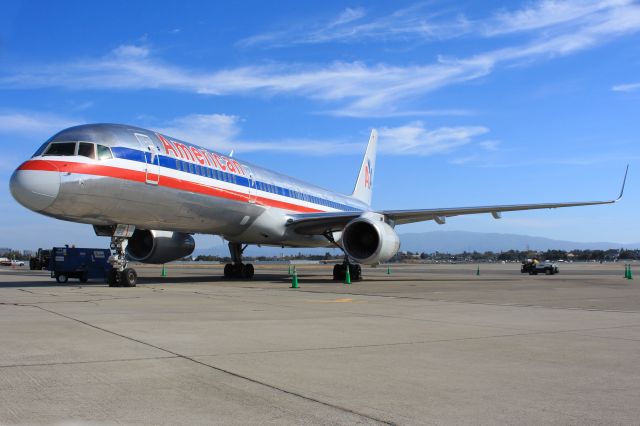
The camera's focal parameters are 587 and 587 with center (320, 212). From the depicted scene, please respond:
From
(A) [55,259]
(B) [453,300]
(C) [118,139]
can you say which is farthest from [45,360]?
(A) [55,259]

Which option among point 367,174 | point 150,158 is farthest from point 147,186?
point 367,174

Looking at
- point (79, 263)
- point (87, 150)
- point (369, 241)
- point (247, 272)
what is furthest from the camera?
point (247, 272)

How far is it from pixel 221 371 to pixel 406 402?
5.87 feet

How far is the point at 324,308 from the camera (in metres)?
11.5

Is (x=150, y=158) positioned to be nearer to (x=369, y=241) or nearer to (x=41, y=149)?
(x=41, y=149)

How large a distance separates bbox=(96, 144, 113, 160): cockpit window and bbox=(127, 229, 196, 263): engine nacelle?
6397 mm

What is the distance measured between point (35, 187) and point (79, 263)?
7.95 m

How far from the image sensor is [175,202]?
1753cm

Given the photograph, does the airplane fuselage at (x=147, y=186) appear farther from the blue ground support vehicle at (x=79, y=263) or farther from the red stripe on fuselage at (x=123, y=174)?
the blue ground support vehicle at (x=79, y=263)

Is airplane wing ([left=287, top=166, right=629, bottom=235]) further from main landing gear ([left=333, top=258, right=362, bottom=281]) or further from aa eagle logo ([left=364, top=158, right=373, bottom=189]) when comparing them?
aa eagle logo ([left=364, top=158, right=373, bottom=189])

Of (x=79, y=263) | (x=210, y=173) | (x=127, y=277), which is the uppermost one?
(x=210, y=173)

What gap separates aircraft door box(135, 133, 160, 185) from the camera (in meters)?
16.5

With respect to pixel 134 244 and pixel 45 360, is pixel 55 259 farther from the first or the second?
pixel 45 360

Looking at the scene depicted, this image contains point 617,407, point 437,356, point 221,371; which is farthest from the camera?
point 437,356
